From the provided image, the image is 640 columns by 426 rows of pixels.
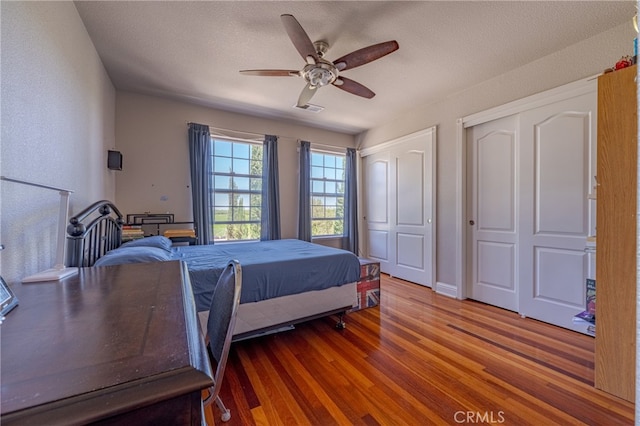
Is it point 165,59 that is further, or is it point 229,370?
point 165,59

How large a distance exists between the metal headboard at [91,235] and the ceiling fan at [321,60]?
61.8 inches

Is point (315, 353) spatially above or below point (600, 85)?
below

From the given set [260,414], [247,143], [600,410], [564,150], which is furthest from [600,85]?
[247,143]

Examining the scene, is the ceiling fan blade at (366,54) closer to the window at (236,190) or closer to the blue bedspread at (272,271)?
the blue bedspread at (272,271)

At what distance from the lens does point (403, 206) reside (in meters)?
4.24

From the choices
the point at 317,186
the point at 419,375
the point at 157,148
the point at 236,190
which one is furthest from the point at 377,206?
the point at 157,148

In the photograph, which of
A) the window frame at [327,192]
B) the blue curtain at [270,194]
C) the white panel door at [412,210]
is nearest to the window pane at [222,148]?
the blue curtain at [270,194]

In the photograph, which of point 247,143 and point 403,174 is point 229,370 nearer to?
point 247,143

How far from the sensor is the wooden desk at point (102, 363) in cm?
38

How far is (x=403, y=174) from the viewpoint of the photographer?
4207mm

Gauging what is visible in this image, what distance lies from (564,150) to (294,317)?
303 cm

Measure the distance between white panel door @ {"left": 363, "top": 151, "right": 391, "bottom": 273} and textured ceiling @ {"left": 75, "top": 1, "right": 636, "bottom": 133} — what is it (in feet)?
5.21

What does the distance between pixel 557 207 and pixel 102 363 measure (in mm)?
3457

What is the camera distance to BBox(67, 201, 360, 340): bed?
196 cm
